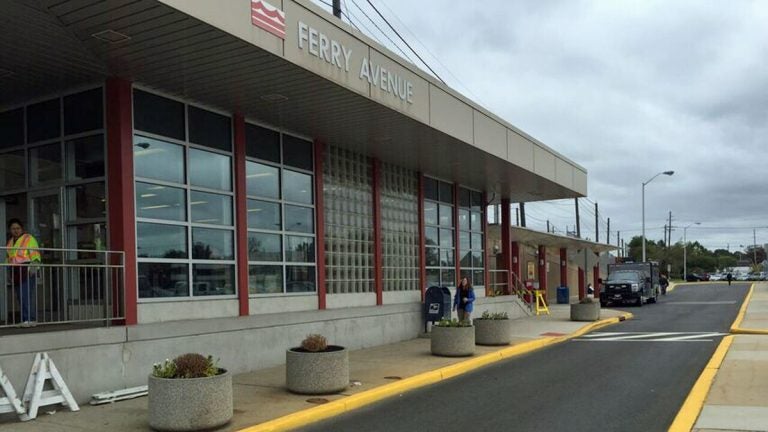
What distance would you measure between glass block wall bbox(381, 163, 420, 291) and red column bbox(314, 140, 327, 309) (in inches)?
111

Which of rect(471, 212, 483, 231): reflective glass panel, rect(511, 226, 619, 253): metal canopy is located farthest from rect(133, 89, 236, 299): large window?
rect(511, 226, 619, 253): metal canopy

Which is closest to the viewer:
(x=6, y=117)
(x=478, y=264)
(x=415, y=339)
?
(x=6, y=117)

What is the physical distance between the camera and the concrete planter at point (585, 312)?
2186 centimetres

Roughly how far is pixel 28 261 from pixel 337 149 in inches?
296

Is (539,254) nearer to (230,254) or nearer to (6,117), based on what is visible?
(230,254)

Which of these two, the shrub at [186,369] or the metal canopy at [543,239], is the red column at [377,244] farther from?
the metal canopy at [543,239]

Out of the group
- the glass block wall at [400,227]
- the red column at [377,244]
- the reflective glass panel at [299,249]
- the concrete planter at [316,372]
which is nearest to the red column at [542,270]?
the glass block wall at [400,227]

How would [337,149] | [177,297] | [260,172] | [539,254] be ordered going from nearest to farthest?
1. [177,297]
2. [260,172]
3. [337,149]
4. [539,254]

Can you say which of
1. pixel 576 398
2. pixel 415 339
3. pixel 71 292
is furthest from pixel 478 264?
pixel 71 292

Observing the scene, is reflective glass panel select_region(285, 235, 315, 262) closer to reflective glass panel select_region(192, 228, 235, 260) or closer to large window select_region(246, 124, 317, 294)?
large window select_region(246, 124, 317, 294)

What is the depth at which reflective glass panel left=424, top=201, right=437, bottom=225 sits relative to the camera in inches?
759

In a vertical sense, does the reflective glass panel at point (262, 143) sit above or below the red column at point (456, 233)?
above

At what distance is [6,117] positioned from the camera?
37.6ft

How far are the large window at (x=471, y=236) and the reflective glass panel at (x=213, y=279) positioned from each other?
10.6m
